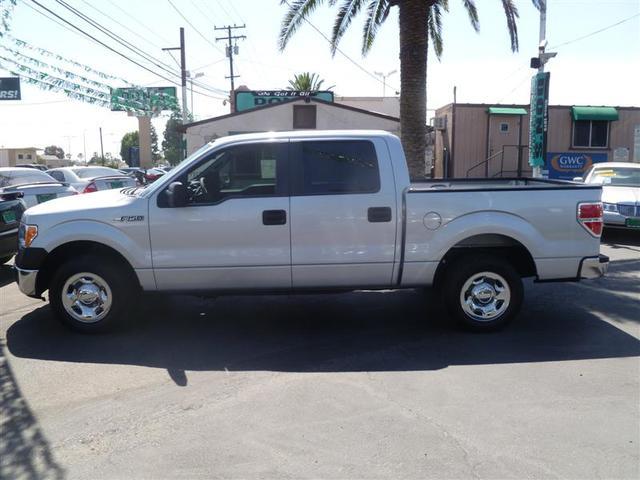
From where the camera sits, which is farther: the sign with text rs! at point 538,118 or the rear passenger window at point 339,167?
the sign with text rs! at point 538,118

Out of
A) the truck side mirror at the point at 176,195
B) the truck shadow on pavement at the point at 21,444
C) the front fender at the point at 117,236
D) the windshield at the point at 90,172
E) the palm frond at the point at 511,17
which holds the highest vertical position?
the palm frond at the point at 511,17

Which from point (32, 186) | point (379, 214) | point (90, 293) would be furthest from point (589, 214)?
point (32, 186)

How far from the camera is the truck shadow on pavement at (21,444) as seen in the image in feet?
11.2

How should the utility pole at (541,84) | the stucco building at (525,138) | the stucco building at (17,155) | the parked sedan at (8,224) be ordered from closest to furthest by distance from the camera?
the parked sedan at (8,224)
the utility pole at (541,84)
the stucco building at (525,138)
the stucco building at (17,155)

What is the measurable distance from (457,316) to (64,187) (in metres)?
8.58

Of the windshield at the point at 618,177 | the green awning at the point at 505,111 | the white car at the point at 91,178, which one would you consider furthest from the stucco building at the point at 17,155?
the windshield at the point at 618,177

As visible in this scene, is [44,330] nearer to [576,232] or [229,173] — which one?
[229,173]

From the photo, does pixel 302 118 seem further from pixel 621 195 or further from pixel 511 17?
pixel 621 195

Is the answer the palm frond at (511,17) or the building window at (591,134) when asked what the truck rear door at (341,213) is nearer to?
the palm frond at (511,17)

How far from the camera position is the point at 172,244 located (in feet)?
18.6

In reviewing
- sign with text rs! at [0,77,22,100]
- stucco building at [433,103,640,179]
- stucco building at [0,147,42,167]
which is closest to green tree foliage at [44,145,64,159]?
stucco building at [0,147,42,167]

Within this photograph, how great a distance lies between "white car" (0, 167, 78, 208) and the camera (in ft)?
34.7

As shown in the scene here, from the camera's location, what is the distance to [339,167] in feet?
19.0

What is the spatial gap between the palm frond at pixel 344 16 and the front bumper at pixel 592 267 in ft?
29.7
